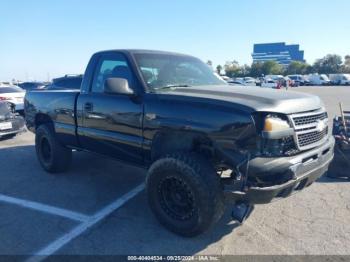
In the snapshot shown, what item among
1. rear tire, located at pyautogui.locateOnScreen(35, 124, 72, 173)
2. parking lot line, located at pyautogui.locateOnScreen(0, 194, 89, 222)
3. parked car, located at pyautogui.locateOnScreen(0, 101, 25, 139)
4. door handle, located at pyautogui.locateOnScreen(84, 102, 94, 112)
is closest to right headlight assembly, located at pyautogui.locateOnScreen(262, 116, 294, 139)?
parking lot line, located at pyautogui.locateOnScreen(0, 194, 89, 222)

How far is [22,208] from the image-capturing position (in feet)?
13.9

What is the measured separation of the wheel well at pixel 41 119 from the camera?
571cm

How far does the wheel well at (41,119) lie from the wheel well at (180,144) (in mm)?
2651

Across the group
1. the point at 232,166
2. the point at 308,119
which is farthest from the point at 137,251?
the point at 308,119

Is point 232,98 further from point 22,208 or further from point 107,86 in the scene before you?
point 22,208

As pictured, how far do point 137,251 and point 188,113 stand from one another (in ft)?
4.76

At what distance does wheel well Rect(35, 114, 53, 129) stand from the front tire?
9.44ft

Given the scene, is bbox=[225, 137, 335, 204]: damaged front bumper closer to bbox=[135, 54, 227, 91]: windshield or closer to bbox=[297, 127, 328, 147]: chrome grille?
bbox=[297, 127, 328, 147]: chrome grille

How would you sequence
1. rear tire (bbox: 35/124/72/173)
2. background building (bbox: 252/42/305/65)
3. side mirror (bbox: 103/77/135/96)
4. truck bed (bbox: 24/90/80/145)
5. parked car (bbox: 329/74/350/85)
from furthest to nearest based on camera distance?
1. background building (bbox: 252/42/305/65)
2. parked car (bbox: 329/74/350/85)
3. rear tire (bbox: 35/124/72/173)
4. truck bed (bbox: 24/90/80/145)
5. side mirror (bbox: 103/77/135/96)

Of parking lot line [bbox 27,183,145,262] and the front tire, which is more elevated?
the front tire

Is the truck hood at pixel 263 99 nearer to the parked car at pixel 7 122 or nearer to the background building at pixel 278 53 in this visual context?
the parked car at pixel 7 122

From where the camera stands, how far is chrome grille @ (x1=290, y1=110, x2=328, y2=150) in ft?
10.4

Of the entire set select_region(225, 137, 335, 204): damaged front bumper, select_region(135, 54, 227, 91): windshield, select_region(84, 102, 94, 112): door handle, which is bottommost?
select_region(225, 137, 335, 204): damaged front bumper

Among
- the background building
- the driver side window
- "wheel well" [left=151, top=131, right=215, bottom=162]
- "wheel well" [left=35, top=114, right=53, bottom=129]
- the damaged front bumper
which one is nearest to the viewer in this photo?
the damaged front bumper
